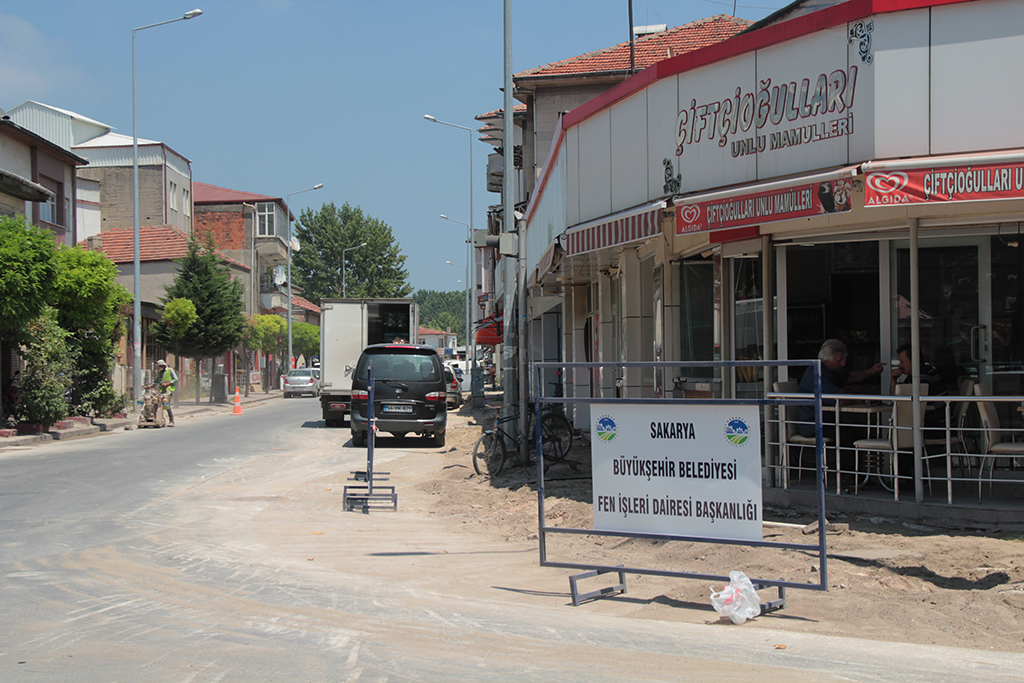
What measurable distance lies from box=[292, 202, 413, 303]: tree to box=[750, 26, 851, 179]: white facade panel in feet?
297

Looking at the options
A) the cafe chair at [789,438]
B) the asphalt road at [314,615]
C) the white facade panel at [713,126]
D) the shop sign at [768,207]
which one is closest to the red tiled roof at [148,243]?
the asphalt road at [314,615]

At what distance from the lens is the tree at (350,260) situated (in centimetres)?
9938

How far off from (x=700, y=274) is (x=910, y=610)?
6493 millimetres

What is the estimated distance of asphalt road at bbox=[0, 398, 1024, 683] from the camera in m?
5.01

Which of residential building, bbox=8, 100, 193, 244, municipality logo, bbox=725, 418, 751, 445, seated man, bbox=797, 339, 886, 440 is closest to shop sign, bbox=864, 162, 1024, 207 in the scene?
seated man, bbox=797, 339, 886, 440

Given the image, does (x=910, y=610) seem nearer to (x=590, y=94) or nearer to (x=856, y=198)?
(x=856, y=198)

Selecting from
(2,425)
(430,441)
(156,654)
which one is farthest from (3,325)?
(156,654)

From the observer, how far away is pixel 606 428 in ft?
22.3

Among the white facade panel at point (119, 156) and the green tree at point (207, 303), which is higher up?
the white facade panel at point (119, 156)

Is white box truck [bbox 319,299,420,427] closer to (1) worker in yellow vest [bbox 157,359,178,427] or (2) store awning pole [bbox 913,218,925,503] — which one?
(1) worker in yellow vest [bbox 157,359,178,427]

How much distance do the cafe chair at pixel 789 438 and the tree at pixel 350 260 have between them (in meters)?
89.9

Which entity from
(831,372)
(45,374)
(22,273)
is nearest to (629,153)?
(831,372)

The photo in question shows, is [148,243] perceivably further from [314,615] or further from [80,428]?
[314,615]

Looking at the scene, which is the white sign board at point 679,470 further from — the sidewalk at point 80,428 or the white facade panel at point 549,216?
the sidewalk at point 80,428
